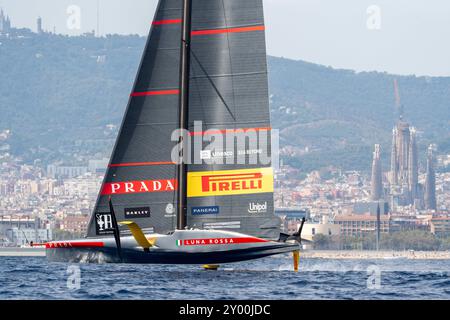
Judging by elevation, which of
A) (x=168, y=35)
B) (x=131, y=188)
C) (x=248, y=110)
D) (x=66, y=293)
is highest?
(x=168, y=35)

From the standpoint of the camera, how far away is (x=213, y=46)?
105 feet

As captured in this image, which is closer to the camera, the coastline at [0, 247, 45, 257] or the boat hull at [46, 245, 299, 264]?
the boat hull at [46, 245, 299, 264]

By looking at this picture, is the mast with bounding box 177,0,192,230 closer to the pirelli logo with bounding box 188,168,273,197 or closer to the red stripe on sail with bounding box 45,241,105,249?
the pirelli logo with bounding box 188,168,273,197

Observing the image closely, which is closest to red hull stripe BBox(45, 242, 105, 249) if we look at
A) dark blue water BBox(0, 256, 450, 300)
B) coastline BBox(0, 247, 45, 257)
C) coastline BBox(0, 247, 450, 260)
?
dark blue water BBox(0, 256, 450, 300)

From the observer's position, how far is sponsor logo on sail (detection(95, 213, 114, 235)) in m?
32.4

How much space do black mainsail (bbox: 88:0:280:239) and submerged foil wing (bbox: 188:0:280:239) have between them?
0.03 m

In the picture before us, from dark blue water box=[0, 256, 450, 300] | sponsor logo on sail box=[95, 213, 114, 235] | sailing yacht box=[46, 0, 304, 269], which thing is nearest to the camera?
dark blue water box=[0, 256, 450, 300]

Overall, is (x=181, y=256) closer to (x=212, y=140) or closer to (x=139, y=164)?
(x=139, y=164)
